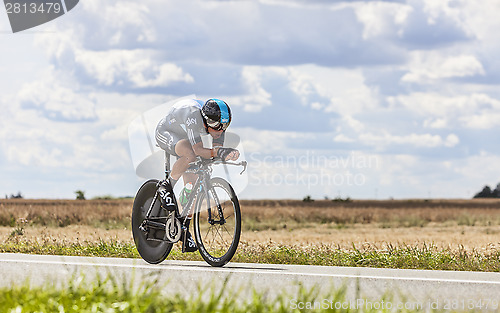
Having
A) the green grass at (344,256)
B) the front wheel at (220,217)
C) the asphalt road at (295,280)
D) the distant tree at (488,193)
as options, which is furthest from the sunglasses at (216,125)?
the distant tree at (488,193)

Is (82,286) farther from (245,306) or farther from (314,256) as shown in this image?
(314,256)

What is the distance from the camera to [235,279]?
905 centimetres

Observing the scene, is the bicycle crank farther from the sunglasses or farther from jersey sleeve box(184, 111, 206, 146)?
the sunglasses

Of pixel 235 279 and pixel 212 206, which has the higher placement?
pixel 212 206

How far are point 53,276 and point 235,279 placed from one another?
2.57 meters

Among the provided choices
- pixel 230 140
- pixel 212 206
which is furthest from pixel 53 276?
pixel 230 140

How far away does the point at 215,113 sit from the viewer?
9930 mm

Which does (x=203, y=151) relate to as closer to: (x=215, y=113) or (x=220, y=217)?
(x=215, y=113)

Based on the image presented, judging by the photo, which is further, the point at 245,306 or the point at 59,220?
the point at 59,220

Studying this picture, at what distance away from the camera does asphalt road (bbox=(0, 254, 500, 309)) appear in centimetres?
832

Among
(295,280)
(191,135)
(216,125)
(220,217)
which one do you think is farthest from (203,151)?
(295,280)

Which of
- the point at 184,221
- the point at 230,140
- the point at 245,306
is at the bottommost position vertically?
the point at 245,306

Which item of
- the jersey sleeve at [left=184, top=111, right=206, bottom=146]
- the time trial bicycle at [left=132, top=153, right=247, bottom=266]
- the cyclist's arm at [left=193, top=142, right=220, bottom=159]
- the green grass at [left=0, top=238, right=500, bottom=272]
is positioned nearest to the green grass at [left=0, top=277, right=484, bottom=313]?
the time trial bicycle at [left=132, top=153, right=247, bottom=266]

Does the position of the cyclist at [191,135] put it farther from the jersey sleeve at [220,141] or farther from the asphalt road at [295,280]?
the asphalt road at [295,280]
